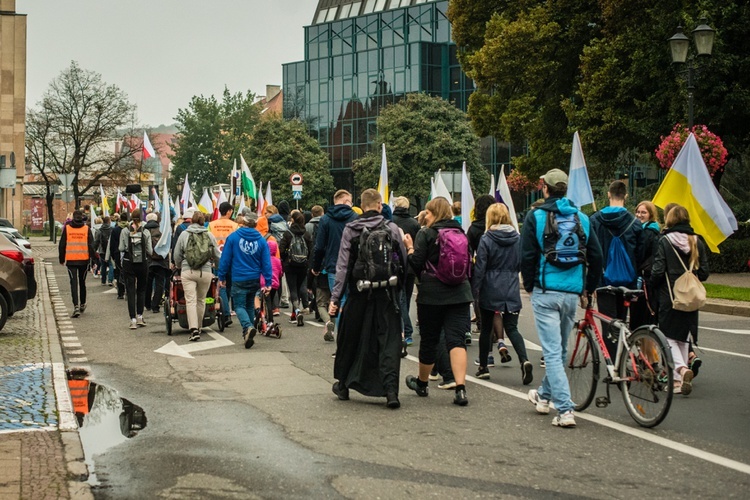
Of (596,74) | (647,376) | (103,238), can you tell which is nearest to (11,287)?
(647,376)

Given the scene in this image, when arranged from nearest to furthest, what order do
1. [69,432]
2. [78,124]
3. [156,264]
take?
[69,432], [156,264], [78,124]

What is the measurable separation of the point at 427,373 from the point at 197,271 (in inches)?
233

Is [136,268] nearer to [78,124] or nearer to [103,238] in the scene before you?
[103,238]

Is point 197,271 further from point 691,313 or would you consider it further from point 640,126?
point 640,126

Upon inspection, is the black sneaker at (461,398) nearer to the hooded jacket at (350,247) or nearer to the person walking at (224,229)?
the hooded jacket at (350,247)

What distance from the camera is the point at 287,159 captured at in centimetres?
7394

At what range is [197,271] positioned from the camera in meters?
14.4

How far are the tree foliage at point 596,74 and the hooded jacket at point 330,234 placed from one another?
1589cm

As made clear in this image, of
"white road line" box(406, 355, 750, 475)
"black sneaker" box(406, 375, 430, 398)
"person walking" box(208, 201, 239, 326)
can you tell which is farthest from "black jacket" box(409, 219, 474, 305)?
"person walking" box(208, 201, 239, 326)

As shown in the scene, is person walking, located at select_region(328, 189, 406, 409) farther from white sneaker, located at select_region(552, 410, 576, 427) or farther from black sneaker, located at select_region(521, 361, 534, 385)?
black sneaker, located at select_region(521, 361, 534, 385)

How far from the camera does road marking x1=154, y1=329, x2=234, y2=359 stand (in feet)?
42.1

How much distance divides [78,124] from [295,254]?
172 ft

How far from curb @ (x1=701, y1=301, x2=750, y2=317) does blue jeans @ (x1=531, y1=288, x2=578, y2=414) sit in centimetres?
1138

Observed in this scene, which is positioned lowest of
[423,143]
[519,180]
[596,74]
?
[519,180]
